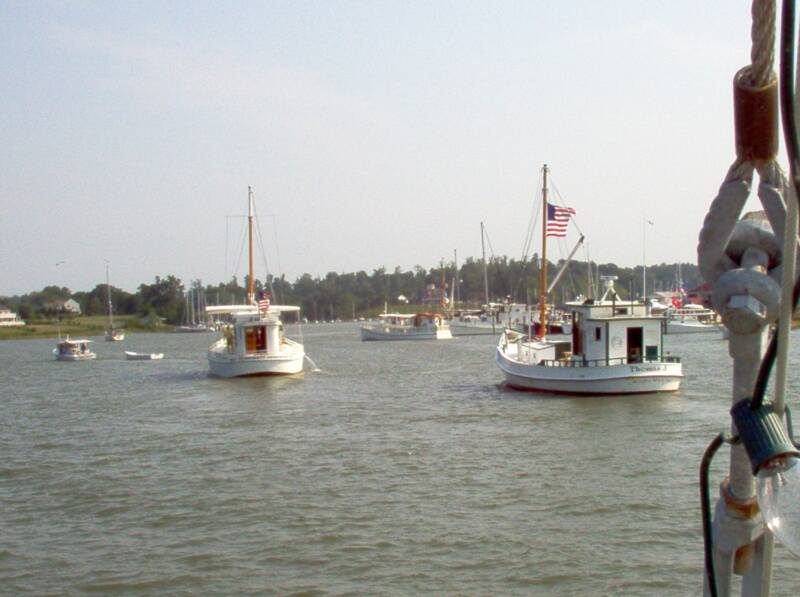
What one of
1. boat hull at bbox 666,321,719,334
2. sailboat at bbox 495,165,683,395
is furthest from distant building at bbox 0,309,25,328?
sailboat at bbox 495,165,683,395

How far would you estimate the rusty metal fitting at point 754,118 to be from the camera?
298cm

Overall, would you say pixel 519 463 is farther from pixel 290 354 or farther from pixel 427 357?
pixel 427 357

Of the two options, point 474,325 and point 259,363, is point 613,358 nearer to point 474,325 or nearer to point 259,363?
point 259,363

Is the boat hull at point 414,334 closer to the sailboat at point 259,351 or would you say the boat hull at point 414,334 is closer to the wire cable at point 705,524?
the sailboat at point 259,351

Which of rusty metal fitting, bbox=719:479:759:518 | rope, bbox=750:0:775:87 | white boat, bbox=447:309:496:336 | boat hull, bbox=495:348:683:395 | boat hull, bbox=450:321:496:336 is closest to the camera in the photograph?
rope, bbox=750:0:775:87

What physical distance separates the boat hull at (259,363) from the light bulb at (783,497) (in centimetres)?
4244

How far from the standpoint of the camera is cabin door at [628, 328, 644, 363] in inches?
1318

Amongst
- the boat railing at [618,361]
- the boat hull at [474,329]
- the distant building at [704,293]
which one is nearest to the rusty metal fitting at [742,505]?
the distant building at [704,293]

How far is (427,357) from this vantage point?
69000 mm

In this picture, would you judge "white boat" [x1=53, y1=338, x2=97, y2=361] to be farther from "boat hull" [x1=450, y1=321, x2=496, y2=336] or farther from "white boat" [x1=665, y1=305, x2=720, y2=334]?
"white boat" [x1=665, y1=305, x2=720, y2=334]

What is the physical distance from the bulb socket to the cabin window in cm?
4315

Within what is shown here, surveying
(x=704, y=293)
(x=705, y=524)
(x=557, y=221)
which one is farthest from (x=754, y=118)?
(x=557, y=221)

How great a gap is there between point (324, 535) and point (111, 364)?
2325 inches

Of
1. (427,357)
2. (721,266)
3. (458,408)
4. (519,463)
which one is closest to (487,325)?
(427,357)
